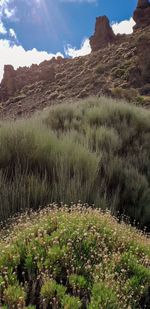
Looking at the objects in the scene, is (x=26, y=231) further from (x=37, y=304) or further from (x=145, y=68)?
(x=145, y=68)

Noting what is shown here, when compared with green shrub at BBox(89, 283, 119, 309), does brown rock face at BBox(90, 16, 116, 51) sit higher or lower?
higher

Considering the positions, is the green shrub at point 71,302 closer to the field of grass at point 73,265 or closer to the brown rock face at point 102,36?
the field of grass at point 73,265

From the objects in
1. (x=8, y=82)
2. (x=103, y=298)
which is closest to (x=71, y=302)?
(x=103, y=298)

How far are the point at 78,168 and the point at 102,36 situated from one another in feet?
212

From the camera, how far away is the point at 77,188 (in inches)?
249

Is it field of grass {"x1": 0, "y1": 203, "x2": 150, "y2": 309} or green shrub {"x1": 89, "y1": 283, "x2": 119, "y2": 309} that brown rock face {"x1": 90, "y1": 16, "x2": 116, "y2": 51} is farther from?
green shrub {"x1": 89, "y1": 283, "x2": 119, "y2": 309}

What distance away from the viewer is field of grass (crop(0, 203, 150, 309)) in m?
3.38

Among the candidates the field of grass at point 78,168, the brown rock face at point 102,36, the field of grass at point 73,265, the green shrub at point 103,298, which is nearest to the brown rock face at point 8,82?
the brown rock face at point 102,36

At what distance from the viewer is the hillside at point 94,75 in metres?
34.8

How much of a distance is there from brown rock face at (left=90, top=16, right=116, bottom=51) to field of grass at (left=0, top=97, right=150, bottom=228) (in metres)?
58.5

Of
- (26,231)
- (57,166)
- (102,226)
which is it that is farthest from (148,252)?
(57,166)

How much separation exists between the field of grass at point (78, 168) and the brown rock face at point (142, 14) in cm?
5082

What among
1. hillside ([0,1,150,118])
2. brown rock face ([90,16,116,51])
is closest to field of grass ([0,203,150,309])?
hillside ([0,1,150,118])

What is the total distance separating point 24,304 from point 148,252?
1696 millimetres
